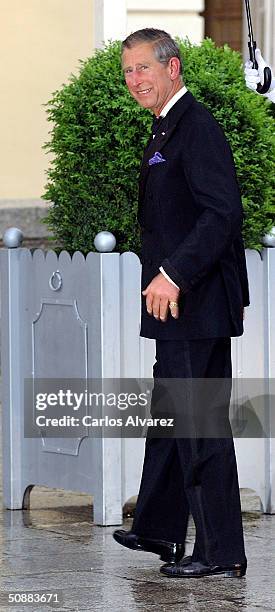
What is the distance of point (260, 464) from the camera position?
620 cm

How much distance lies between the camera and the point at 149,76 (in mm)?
5008

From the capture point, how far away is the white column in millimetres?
9305

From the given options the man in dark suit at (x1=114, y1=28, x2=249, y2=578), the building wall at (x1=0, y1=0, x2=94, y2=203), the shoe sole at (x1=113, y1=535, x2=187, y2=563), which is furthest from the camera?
the building wall at (x1=0, y1=0, x2=94, y2=203)

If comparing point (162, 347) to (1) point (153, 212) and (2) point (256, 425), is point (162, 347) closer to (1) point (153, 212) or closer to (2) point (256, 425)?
(1) point (153, 212)

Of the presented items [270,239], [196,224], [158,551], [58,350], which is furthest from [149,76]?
[158,551]

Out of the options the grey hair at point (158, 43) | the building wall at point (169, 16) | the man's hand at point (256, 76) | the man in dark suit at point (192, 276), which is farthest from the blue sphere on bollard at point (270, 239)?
the building wall at point (169, 16)

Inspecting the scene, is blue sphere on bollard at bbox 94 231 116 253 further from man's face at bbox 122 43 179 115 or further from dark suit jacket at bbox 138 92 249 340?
man's face at bbox 122 43 179 115

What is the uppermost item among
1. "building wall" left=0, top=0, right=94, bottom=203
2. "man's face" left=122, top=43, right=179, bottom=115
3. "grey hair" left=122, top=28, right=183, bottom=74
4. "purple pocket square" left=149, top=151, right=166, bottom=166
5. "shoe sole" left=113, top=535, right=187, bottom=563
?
"building wall" left=0, top=0, right=94, bottom=203

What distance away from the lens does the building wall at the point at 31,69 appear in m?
9.83

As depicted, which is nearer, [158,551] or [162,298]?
[162,298]

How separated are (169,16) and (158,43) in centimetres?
442

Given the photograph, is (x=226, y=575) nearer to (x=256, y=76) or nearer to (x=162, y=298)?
(x=162, y=298)

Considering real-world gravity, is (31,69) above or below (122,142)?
above

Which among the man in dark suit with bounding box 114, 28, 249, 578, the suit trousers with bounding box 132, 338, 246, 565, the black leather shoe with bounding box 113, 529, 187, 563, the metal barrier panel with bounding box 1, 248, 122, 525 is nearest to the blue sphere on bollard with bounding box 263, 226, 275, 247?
the metal barrier panel with bounding box 1, 248, 122, 525
